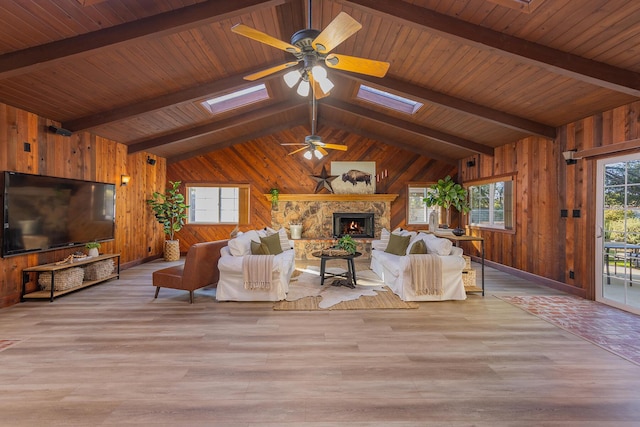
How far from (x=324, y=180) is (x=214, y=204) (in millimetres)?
3287

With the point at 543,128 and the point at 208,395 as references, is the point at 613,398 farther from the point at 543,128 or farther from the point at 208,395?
the point at 543,128

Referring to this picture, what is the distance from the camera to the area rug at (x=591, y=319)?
296 centimetres

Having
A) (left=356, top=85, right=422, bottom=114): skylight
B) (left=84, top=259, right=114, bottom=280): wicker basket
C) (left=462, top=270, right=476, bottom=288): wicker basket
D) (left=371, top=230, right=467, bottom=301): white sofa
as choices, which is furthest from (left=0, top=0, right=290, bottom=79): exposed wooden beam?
(left=462, top=270, right=476, bottom=288): wicker basket

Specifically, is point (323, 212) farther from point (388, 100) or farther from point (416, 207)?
point (388, 100)

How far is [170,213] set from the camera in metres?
7.66

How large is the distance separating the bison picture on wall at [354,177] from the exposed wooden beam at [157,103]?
4.03 m

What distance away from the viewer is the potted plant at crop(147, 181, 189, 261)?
24.6 feet

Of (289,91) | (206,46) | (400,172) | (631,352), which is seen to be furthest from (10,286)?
(400,172)

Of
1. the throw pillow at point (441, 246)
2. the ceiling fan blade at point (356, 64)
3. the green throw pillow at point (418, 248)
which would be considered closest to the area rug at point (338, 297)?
the green throw pillow at point (418, 248)

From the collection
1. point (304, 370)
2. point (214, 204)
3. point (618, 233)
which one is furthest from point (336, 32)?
point (214, 204)

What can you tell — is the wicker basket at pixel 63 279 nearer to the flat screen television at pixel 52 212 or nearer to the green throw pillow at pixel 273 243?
the flat screen television at pixel 52 212

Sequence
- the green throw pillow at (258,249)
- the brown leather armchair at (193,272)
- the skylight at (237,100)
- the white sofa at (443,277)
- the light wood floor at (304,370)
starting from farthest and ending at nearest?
the skylight at (237,100) < the green throw pillow at (258,249) < the white sofa at (443,277) < the brown leather armchair at (193,272) < the light wood floor at (304,370)

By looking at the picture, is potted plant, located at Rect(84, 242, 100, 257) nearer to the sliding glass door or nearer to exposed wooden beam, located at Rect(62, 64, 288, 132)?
exposed wooden beam, located at Rect(62, 64, 288, 132)

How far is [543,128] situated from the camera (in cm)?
511
